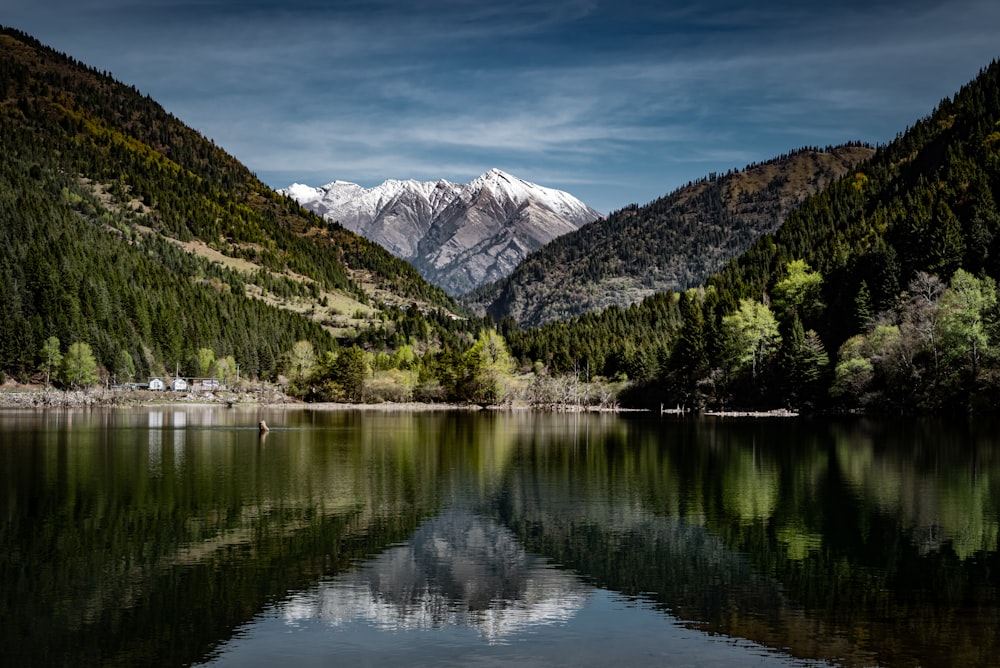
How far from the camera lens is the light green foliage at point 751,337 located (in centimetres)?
15362

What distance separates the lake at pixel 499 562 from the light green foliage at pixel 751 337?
292 feet

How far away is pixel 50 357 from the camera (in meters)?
187

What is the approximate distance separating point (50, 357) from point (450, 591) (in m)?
184

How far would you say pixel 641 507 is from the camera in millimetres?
45188

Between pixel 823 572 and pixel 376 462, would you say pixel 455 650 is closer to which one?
pixel 823 572

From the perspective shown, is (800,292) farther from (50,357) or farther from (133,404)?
(50,357)

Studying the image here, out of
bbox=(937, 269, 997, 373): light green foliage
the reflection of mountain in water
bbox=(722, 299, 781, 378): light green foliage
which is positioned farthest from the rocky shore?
the reflection of mountain in water

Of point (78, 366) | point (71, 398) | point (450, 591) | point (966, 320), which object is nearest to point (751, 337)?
point (966, 320)

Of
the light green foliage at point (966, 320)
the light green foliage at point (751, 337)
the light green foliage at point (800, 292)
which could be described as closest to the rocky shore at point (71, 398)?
the light green foliage at point (751, 337)

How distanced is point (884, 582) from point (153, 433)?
8587 cm

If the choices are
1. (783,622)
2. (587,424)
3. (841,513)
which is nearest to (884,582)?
(783,622)

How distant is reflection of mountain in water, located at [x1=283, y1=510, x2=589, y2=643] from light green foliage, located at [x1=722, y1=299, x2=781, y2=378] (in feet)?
411

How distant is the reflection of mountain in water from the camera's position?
25688mm

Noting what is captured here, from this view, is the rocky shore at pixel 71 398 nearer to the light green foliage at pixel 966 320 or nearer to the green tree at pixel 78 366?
the green tree at pixel 78 366
